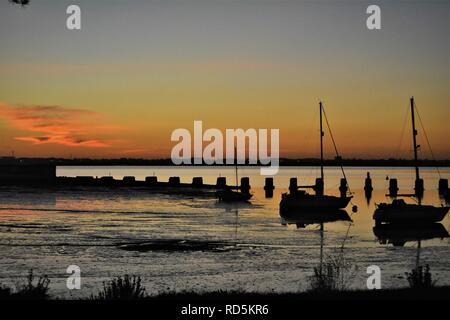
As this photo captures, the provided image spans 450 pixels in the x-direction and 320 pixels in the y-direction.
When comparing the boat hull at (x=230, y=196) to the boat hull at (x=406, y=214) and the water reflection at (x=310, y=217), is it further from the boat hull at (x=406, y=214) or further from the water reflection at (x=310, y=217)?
the boat hull at (x=406, y=214)

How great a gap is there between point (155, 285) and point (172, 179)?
9474 cm

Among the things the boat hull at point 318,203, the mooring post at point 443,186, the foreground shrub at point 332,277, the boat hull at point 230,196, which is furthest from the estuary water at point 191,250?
the mooring post at point 443,186

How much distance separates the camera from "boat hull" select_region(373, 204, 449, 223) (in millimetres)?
48188

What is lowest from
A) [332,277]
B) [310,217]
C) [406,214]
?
[310,217]

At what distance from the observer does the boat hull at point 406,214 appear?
48188 millimetres

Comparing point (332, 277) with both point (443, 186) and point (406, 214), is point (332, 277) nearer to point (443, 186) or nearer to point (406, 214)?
point (406, 214)

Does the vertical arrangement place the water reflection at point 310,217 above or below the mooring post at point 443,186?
below

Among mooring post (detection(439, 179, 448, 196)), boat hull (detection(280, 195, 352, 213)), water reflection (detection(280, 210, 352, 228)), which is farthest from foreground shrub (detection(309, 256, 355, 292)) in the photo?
mooring post (detection(439, 179, 448, 196))

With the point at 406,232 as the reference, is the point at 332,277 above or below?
above

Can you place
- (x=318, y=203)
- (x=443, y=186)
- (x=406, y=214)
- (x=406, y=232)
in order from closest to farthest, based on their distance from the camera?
(x=406, y=232)
(x=406, y=214)
(x=318, y=203)
(x=443, y=186)

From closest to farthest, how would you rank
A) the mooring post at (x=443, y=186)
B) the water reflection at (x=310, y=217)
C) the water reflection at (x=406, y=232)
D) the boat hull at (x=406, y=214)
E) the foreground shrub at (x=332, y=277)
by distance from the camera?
the foreground shrub at (x=332, y=277)
the water reflection at (x=406, y=232)
the boat hull at (x=406, y=214)
the water reflection at (x=310, y=217)
the mooring post at (x=443, y=186)

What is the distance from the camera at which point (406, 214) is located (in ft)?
160

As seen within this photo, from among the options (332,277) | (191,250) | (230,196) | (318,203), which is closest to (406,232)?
(318,203)

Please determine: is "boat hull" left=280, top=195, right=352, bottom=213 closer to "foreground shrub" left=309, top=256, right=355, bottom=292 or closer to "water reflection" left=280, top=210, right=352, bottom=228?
"water reflection" left=280, top=210, right=352, bottom=228
